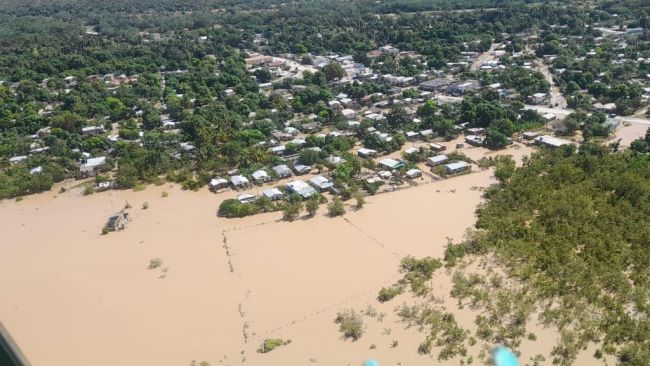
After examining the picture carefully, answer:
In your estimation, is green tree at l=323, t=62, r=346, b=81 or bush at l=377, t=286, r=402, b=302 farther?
green tree at l=323, t=62, r=346, b=81

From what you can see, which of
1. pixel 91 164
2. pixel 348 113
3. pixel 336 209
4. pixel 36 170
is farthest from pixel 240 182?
pixel 348 113

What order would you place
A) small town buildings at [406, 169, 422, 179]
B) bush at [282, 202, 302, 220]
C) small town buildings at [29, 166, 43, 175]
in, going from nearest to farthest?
1. bush at [282, 202, 302, 220]
2. small town buildings at [406, 169, 422, 179]
3. small town buildings at [29, 166, 43, 175]

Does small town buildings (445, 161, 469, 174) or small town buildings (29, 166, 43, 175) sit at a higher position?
small town buildings (29, 166, 43, 175)

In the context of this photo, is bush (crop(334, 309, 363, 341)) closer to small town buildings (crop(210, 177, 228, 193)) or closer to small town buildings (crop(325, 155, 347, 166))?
small town buildings (crop(210, 177, 228, 193))

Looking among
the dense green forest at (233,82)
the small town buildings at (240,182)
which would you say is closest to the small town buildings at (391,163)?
the dense green forest at (233,82)

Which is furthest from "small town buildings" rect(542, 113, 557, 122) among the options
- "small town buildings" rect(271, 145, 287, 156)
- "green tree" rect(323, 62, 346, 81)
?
"green tree" rect(323, 62, 346, 81)
